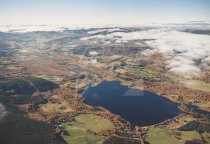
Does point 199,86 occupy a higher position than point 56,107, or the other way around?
point 56,107

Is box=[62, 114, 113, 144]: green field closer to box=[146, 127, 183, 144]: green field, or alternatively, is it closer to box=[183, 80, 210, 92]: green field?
box=[146, 127, 183, 144]: green field

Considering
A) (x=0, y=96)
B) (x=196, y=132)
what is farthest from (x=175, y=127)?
(x=0, y=96)

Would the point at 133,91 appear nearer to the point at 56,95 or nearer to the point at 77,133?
the point at 56,95

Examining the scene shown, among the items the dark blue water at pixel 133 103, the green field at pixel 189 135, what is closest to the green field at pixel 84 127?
the dark blue water at pixel 133 103

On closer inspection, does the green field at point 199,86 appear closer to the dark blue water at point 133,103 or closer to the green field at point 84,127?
the dark blue water at point 133,103

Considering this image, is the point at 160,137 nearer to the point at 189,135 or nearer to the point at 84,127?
the point at 189,135

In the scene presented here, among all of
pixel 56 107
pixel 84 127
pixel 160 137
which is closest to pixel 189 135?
pixel 160 137
